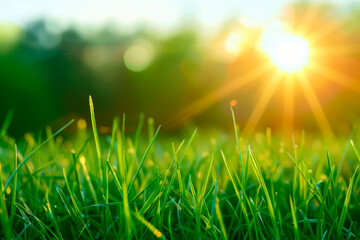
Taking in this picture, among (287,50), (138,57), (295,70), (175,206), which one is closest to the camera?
(175,206)

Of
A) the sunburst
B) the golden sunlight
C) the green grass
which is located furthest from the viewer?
the sunburst

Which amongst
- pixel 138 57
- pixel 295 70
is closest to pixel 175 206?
pixel 295 70

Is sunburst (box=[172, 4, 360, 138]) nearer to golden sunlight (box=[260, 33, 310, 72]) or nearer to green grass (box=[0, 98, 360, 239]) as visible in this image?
golden sunlight (box=[260, 33, 310, 72])

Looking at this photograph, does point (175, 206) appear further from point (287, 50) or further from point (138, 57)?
point (138, 57)

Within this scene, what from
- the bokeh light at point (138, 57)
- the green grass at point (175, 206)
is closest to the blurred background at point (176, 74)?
the bokeh light at point (138, 57)

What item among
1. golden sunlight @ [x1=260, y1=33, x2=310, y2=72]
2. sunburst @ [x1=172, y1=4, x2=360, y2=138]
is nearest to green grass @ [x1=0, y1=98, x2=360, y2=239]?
golden sunlight @ [x1=260, y1=33, x2=310, y2=72]

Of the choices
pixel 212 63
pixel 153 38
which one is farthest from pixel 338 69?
pixel 153 38

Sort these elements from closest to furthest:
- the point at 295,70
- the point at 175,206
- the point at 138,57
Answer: the point at 175,206 → the point at 295,70 → the point at 138,57

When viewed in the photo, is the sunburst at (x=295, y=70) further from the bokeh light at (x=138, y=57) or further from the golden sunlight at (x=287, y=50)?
the bokeh light at (x=138, y=57)
